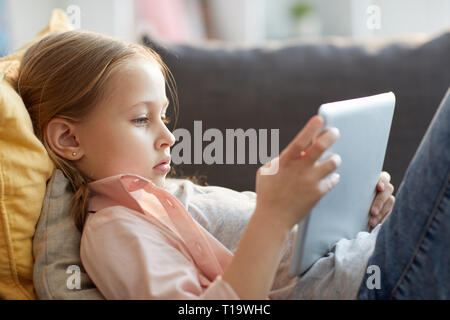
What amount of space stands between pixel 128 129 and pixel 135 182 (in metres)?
0.09

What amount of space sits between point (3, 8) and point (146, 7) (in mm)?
828

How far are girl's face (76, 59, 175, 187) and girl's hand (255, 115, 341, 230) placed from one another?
26 cm

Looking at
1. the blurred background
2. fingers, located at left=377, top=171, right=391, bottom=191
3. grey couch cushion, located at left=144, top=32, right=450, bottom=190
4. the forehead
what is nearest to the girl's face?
the forehead

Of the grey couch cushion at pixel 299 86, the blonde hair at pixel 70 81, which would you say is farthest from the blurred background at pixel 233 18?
the blonde hair at pixel 70 81

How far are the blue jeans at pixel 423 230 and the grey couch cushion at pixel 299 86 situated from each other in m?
0.70

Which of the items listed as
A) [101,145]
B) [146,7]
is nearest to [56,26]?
[101,145]

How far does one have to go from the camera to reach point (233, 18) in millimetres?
3242

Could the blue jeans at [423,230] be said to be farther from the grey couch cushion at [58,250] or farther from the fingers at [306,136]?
the grey couch cushion at [58,250]

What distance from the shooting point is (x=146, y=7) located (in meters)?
2.84

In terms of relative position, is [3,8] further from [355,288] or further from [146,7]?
[355,288]

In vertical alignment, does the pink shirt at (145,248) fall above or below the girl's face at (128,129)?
below

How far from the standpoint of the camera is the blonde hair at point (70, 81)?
85 centimetres

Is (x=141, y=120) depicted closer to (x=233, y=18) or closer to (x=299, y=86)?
(x=299, y=86)

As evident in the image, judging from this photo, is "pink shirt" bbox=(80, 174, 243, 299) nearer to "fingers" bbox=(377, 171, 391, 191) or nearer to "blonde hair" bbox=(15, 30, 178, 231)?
"blonde hair" bbox=(15, 30, 178, 231)
